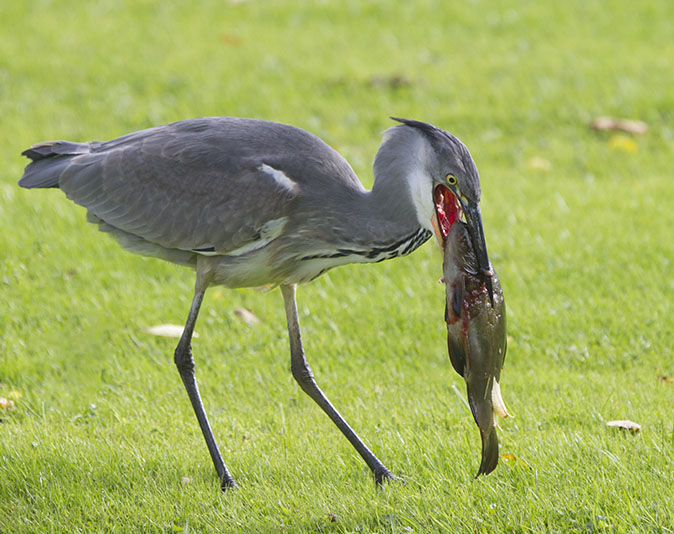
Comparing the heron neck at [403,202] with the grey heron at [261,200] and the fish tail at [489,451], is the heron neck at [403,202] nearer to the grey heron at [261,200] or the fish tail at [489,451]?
the grey heron at [261,200]

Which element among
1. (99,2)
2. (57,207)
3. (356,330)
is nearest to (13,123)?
(57,207)

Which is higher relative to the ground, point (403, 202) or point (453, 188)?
point (453, 188)

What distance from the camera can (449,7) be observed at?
487 inches

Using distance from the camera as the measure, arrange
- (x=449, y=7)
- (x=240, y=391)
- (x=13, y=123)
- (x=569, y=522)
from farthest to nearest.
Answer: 1. (x=449, y=7)
2. (x=13, y=123)
3. (x=240, y=391)
4. (x=569, y=522)

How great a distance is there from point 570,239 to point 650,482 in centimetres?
343

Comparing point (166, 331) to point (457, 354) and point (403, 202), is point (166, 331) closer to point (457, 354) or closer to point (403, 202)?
point (403, 202)

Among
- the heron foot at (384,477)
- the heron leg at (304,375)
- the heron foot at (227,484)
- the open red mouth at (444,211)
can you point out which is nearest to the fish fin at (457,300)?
the open red mouth at (444,211)

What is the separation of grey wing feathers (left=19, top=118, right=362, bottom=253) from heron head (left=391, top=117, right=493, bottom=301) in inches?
28.2

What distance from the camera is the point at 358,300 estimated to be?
22.2 feet

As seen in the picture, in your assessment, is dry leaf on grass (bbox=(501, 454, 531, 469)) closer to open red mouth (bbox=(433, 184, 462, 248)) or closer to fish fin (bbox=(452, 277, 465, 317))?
fish fin (bbox=(452, 277, 465, 317))

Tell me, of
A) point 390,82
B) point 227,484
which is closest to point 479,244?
point 227,484

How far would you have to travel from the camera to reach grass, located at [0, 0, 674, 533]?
4535mm

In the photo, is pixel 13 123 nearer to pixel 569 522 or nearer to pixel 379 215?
pixel 379 215

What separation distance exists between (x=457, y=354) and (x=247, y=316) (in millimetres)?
2725
